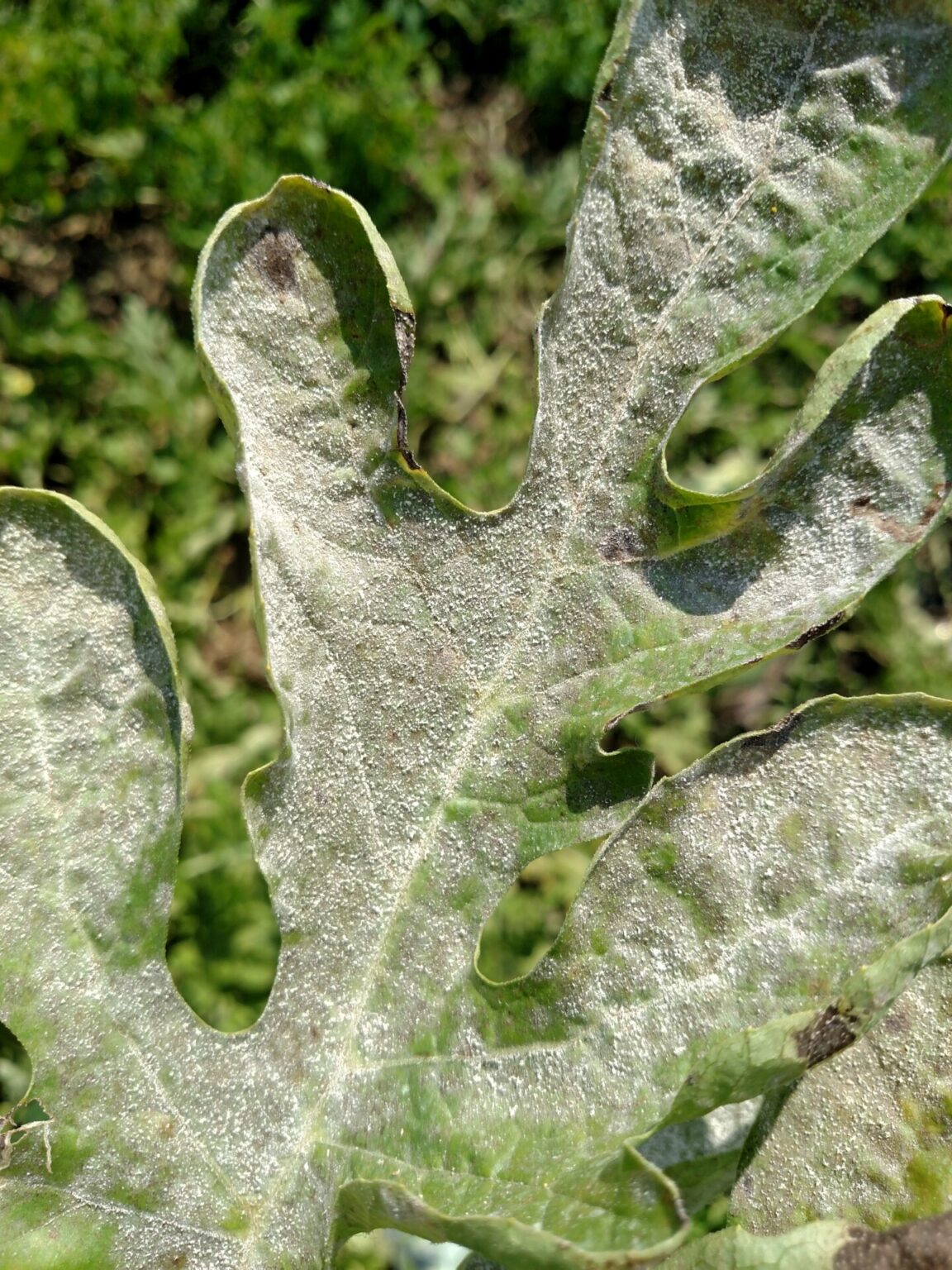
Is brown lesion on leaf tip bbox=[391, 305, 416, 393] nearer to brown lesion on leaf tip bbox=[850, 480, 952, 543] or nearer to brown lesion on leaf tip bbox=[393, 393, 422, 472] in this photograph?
brown lesion on leaf tip bbox=[393, 393, 422, 472]

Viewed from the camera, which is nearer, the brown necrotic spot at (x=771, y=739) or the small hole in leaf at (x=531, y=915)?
the brown necrotic spot at (x=771, y=739)

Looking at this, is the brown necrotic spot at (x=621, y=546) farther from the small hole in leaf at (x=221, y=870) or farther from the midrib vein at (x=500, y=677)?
the small hole in leaf at (x=221, y=870)

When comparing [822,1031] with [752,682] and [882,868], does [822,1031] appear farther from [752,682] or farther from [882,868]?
[752,682]

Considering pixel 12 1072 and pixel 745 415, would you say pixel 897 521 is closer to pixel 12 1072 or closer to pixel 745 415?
pixel 12 1072

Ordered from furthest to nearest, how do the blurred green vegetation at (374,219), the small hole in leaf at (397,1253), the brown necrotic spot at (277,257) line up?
the blurred green vegetation at (374,219) → the small hole in leaf at (397,1253) → the brown necrotic spot at (277,257)

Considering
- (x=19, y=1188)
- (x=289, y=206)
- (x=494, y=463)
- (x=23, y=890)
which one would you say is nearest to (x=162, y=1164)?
(x=19, y=1188)

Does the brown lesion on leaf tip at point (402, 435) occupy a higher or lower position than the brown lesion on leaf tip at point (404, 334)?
lower

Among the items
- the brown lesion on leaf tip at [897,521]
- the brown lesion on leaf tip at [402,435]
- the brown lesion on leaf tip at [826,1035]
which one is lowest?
the brown lesion on leaf tip at [826,1035]

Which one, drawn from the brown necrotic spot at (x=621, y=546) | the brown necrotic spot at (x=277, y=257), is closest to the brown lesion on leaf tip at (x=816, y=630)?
the brown necrotic spot at (x=621, y=546)
